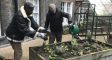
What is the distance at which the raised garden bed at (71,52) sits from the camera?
20.0ft

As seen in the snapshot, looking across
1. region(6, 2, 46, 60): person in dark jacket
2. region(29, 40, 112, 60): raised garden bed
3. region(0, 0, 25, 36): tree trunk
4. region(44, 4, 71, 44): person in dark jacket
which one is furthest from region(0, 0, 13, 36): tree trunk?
region(29, 40, 112, 60): raised garden bed

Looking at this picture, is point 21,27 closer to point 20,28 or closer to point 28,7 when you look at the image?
point 20,28

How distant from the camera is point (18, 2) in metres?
11.3

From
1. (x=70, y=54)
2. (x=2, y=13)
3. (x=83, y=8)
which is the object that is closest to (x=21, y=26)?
(x=70, y=54)

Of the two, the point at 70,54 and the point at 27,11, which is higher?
the point at 27,11

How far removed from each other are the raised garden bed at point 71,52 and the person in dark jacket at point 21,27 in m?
0.44

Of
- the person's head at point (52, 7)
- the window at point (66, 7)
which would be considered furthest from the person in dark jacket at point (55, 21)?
the window at point (66, 7)

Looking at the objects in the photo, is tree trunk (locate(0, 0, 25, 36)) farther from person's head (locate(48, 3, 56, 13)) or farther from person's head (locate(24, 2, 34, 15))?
person's head (locate(24, 2, 34, 15))

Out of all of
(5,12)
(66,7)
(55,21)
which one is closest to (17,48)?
(55,21)

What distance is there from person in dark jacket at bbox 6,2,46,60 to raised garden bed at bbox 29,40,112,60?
441 mm

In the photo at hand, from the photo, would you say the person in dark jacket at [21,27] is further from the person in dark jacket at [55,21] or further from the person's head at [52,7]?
the person in dark jacket at [55,21]

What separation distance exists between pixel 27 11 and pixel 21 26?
412 mm

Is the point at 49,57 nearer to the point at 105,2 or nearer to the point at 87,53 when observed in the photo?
the point at 87,53

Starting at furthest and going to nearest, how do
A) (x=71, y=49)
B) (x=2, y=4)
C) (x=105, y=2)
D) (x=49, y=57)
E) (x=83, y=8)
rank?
(x=83, y=8) → (x=105, y=2) → (x=2, y=4) → (x=71, y=49) → (x=49, y=57)
